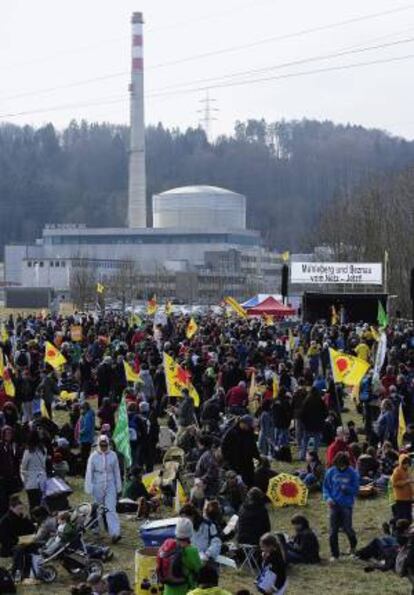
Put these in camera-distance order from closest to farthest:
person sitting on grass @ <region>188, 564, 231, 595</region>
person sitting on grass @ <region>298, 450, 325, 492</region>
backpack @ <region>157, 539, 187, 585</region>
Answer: person sitting on grass @ <region>188, 564, 231, 595</region> < backpack @ <region>157, 539, 187, 585</region> < person sitting on grass @ <region>298, 450, 325, 492</region>

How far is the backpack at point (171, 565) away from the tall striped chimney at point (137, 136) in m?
137

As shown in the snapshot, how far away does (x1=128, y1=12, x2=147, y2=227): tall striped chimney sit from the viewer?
145875mm

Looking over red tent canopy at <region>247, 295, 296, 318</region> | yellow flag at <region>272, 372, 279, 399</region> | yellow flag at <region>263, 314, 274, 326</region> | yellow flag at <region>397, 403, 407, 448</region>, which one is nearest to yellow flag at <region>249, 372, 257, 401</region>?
yellow flag at <region>272, 372, 279, 399</region>

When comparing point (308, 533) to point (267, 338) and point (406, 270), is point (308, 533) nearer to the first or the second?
point (267, 338)

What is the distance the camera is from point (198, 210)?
156000 mm

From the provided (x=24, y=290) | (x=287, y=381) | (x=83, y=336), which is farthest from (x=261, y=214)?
(x=287, y=381)

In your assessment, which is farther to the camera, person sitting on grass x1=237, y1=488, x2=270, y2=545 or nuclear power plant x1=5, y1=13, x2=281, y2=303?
nuclear power plant x1=5, y1=13, x2=281, y2=303

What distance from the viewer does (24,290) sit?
9075cm

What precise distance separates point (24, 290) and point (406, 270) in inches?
1481

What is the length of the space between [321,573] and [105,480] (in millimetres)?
2991

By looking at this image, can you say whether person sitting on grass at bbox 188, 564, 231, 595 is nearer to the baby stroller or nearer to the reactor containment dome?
the baby stroller

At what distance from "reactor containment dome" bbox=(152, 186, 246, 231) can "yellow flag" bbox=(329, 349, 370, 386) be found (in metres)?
132

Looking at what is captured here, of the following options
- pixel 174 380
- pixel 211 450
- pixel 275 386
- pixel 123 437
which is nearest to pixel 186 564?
pixel 211 450

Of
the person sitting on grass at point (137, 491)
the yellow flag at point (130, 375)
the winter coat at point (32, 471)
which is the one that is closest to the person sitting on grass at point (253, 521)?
the person sitting on grass at point (137, 491)
